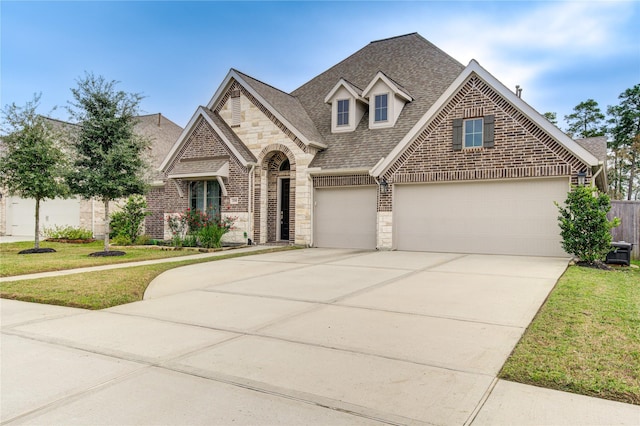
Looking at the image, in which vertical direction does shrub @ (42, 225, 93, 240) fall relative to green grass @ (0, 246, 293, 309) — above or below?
above

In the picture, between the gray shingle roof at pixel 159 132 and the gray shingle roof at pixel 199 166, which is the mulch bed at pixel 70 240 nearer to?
the gray shingle roof at pixel 159 132

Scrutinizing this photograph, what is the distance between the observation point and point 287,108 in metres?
18.1

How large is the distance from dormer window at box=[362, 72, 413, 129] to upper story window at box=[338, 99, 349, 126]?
90cm

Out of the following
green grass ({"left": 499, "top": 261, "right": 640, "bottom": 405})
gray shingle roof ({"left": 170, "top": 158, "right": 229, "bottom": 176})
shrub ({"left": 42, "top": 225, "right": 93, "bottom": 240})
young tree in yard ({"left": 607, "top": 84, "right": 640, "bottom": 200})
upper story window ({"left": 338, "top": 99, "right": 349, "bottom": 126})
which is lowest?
green grass ({"left": 499, "top": 261, "right": 640, "bottom": 405})

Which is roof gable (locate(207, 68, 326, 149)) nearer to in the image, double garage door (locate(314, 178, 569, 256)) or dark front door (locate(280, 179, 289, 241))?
dark front door (locate(280, 179, 289, 241))

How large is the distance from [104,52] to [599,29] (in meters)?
17.4

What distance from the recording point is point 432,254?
13.6 meters

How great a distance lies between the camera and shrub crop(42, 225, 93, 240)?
19.7 metres

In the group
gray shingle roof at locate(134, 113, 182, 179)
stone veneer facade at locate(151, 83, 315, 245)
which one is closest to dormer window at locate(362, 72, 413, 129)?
stone veneer facade at locate(151, 83, 315, 245)

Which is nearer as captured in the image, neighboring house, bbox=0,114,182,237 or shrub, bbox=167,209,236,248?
shrub, bbox=167,209,236,248

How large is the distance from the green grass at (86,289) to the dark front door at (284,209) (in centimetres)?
822

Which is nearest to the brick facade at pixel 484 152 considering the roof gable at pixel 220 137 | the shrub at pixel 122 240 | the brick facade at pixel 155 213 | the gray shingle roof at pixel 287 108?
the gray shingle roof at pixel 287 108

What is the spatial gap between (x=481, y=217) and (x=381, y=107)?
5.96m

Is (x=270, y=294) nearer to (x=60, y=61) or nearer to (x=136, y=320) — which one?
(x=136, y=320)
